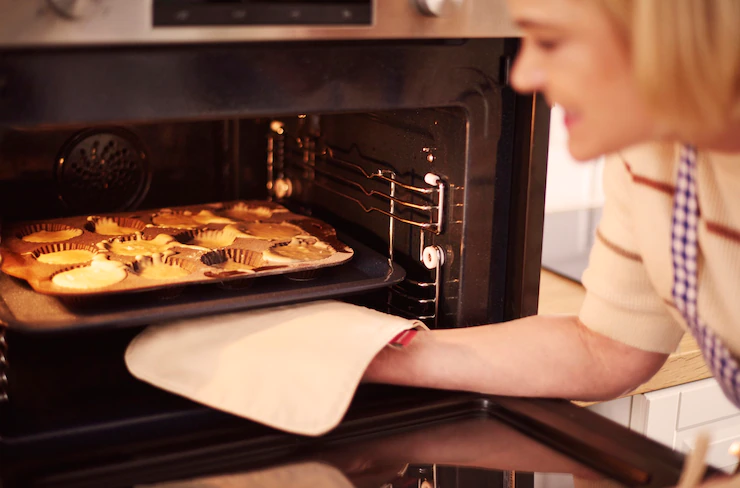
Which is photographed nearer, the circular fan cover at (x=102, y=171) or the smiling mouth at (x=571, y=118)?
the smiling mouth at (x=571, y=118)

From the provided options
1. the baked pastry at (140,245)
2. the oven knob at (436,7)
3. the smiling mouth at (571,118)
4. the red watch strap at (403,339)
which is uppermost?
the oven knob at (436,7)

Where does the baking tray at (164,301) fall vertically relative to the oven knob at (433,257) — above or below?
below

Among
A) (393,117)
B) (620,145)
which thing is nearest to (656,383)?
(393,117)

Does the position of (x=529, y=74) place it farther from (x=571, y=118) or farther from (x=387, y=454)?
(x=387, y=454)

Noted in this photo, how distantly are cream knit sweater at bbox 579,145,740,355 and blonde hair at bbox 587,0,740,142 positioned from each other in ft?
0.54

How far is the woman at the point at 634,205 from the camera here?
0.72 meters

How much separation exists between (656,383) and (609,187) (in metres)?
0.52

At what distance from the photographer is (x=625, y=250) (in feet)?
3.45

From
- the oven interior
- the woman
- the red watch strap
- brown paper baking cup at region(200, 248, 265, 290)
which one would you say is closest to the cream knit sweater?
the woman

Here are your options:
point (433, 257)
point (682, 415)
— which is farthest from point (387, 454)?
point (682, 415)

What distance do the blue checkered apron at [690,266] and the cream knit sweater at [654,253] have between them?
0.01 metres

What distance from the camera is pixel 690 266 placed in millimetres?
922

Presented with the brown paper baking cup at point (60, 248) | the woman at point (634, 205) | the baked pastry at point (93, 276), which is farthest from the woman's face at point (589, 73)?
the brown paper baking cup at point (60, 248)

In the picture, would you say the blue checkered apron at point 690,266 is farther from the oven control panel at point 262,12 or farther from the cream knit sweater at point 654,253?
the oven control panel at point 262,12
